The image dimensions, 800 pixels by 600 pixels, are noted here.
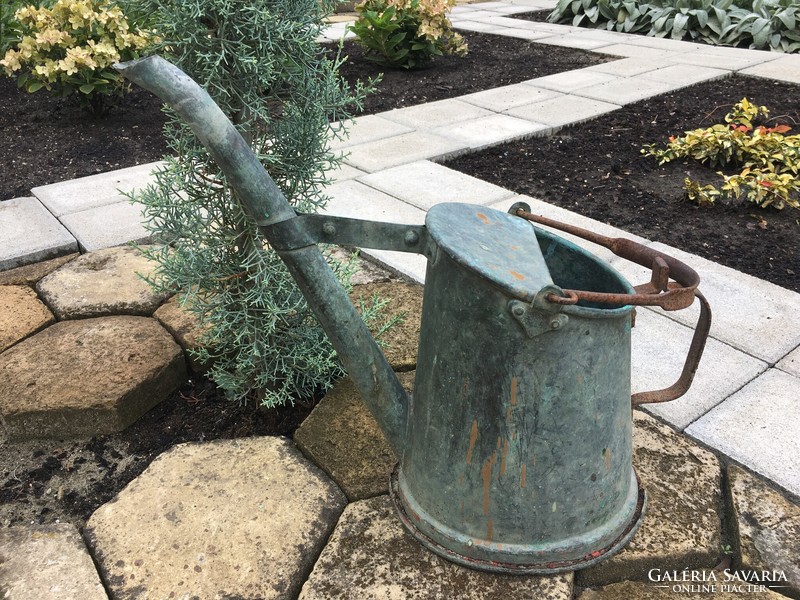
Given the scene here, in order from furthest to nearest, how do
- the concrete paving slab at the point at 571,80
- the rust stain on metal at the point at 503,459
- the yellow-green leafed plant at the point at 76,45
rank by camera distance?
the concrete paving slab at the point at 571,80, the yellow-green leafed plant at the point at 76,45, the rust stain on metal at the point at 503,459

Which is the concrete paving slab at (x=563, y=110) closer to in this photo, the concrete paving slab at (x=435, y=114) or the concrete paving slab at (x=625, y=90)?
the concrete paving slab at (x=625, y=90)

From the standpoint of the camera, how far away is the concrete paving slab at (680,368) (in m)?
2.01

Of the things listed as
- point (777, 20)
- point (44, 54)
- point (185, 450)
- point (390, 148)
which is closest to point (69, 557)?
point (185, 450)

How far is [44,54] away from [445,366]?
4.25 metres

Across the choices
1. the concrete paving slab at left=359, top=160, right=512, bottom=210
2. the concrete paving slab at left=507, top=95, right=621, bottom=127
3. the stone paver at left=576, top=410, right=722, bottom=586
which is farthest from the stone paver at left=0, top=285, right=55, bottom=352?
the concrete paving slab at left=507, top=95, right=621, bottom=127

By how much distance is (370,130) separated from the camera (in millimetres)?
4605

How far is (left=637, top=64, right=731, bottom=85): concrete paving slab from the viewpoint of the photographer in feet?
18.4

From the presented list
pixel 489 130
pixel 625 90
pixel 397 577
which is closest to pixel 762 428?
pixel 397 577

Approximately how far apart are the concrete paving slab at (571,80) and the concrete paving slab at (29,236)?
3.95 meters

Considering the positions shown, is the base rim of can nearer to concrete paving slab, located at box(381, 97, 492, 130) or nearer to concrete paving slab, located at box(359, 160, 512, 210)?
concrete paving slab, located at box(359, 160, 512, 210)

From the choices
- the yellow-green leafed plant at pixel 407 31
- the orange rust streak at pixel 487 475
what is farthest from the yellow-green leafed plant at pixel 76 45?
the orange rust streak at pixel 487 475

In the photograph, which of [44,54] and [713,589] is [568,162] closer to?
[713,589]

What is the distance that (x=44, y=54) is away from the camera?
437 centimetres

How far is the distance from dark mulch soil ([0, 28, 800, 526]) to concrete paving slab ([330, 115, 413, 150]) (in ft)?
1.48
